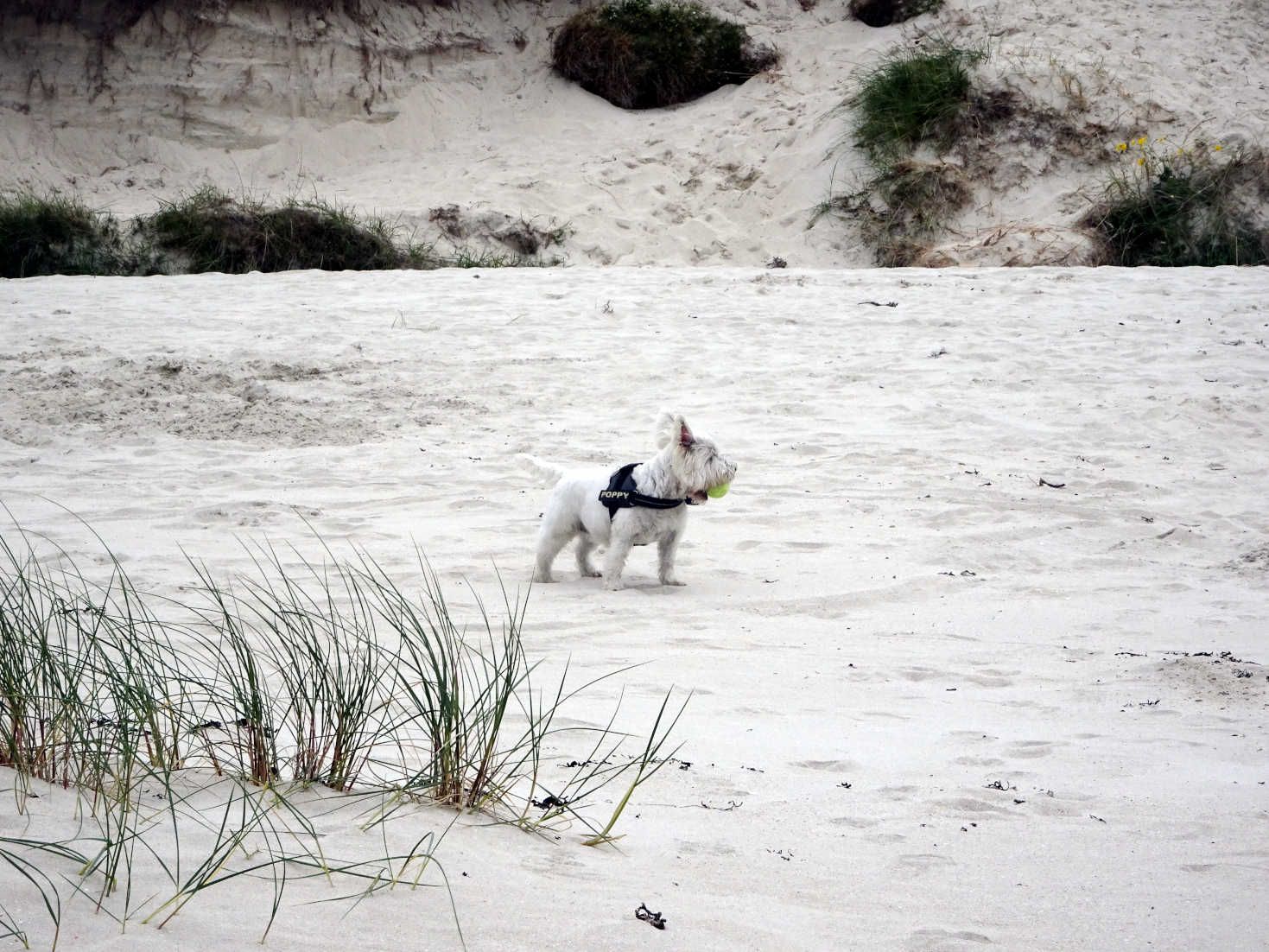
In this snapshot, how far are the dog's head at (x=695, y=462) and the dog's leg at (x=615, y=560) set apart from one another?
432 millimetres

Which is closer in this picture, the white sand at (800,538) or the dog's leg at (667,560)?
the white sand at (800,538)

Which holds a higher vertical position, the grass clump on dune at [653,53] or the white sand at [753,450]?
the grass clump on dune at [653,53]

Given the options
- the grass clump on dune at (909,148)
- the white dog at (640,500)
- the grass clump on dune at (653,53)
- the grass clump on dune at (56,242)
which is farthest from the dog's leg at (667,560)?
the grass clump on dune at (653,53)

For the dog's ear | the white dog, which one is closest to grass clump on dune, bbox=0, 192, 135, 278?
the white dog

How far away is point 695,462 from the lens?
5.93 metres

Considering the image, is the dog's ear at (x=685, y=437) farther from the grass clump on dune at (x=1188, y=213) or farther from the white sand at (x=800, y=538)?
the grass clump on dune at (x=1188, y=213)

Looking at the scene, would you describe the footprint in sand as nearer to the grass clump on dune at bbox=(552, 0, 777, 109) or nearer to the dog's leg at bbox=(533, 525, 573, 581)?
the dog's leg at bbox=(533, 525, 573, 581)

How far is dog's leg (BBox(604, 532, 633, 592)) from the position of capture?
599cm

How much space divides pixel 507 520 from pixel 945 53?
46.3 ft

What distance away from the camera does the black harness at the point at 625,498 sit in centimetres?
596

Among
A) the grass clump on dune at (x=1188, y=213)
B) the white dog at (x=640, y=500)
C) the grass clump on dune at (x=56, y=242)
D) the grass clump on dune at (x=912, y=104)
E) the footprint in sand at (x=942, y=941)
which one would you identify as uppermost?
the grass clump on dune at (x=912, y=104)

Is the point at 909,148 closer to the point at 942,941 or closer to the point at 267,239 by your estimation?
the point at 267,239

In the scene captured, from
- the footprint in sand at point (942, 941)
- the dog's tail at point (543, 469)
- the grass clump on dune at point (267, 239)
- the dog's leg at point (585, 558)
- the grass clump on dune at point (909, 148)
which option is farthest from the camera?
the grass clump on dune at point (909, 148)

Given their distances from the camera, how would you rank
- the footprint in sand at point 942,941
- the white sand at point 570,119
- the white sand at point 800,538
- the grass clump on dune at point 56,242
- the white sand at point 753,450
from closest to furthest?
the footprint in sand at point 942,941
the white sand at point 800,538
the white sand at point 753,450
the grass clump on dune at point 56,242
the white sand at point 570,119
